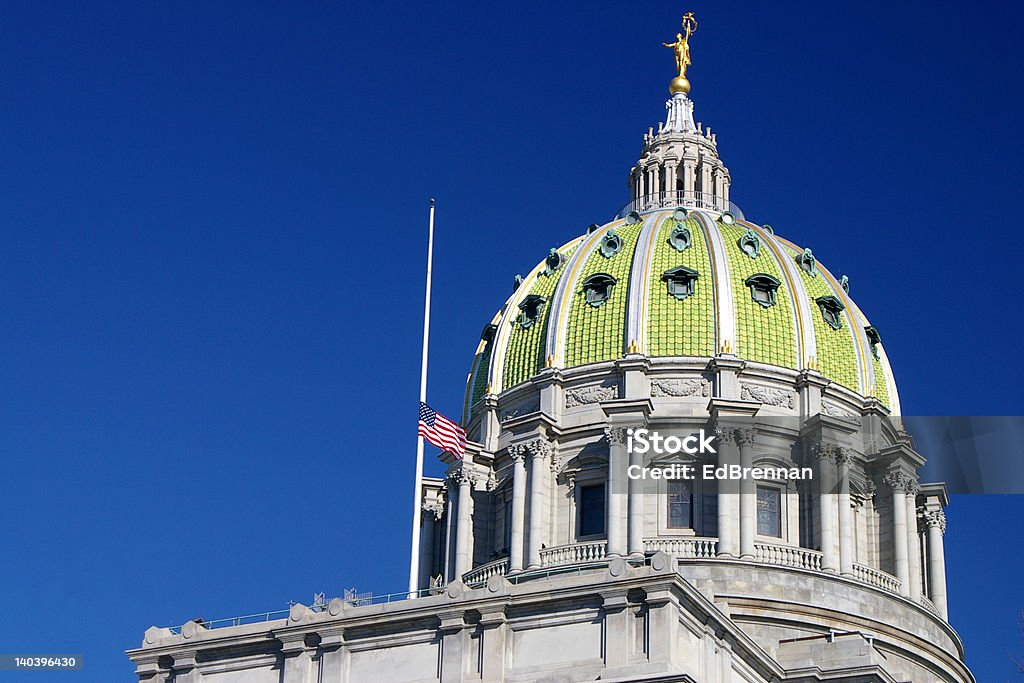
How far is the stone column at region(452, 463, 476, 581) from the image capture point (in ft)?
289

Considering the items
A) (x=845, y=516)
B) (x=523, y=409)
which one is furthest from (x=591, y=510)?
(x=845, y=516)

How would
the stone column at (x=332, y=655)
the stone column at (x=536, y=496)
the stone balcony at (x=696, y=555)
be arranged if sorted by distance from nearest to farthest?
the stone column at (x=332, y=655) < the stone balcony at (x=696, y=555) < the stone column at (x=536, y=496)

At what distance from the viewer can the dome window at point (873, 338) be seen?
95.5m

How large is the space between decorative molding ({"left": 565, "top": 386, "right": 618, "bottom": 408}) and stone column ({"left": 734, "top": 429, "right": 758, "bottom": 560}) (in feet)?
21.0

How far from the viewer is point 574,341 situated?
9119cm

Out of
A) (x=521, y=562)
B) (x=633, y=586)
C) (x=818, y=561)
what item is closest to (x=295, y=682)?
(x=633, y=586)

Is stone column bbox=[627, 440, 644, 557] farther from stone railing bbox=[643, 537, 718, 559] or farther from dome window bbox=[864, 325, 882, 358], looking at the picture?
dome window bbox=[864, 325, 882, 358]

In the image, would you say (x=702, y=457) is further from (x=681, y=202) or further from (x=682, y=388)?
(x=681, y=202)

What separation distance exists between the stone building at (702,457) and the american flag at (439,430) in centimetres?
373

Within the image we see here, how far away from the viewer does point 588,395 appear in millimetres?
88562

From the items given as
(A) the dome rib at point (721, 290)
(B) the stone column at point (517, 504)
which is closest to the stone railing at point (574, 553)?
(B) the stone column at point (517, 504)

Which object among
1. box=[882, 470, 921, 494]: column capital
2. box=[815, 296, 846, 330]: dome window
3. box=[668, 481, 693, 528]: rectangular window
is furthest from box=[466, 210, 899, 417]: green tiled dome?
box=[668, 481, 693, 528]: rectangular window

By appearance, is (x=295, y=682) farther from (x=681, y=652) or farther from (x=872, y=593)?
(x=872, y=593)

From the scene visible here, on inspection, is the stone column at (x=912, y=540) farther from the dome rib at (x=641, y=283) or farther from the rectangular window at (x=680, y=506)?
the dome rib at (x=641, y=283)
